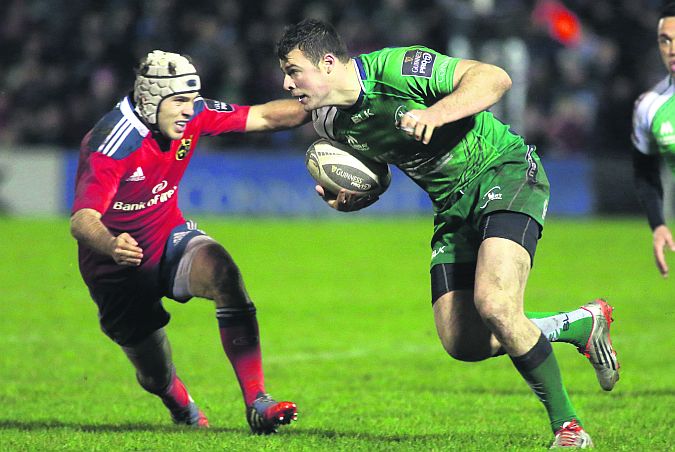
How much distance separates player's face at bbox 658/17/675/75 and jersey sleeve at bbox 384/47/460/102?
1.63 metres

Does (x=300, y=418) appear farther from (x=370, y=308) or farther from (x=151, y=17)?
(x=151, y=17)

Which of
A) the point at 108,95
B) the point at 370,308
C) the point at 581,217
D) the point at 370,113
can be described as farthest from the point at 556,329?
the point at 108,95

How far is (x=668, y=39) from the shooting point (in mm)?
7055

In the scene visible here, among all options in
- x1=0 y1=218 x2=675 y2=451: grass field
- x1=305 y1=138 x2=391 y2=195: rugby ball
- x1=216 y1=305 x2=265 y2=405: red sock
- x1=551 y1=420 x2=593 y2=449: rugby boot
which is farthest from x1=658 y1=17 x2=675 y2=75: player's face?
x1=216 y1=305 x2=265 y2=405: red sock

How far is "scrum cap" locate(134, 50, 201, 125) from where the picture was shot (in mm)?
6656

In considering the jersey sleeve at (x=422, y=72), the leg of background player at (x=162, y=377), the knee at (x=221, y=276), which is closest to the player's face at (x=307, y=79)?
the jersey sleeve at (x=422, y=72)

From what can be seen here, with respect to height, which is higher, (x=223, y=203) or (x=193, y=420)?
(x=193, y=420)

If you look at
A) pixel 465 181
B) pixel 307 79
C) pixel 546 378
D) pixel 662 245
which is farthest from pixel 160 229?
pixel 662 245

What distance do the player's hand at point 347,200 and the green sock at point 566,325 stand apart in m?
1.05

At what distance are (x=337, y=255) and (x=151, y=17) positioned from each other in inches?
349

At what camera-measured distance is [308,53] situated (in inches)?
239

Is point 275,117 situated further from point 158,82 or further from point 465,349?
point 465,349

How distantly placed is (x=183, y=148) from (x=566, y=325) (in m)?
2.30

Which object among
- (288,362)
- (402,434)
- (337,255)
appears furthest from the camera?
(337,255)
